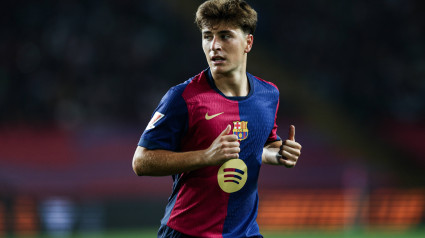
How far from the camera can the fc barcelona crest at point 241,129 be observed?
13.6ft

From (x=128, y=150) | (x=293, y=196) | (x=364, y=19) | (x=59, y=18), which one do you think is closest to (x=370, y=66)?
(x=364, y=19)

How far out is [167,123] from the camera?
3.98 meters

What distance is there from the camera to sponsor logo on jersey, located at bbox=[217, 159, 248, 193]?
160 inches

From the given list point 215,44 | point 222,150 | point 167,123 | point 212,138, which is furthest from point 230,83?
point 222,150

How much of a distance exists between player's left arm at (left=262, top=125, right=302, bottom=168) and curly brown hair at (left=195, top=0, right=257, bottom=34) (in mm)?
828

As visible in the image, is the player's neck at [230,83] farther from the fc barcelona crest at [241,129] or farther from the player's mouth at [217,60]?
the fc barcelona crest at [241,129]

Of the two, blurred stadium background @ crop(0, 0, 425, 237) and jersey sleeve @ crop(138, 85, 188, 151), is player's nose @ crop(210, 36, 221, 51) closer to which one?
jersey sleeve @ crop(138, 85, 188, 151)

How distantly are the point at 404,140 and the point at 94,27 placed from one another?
8648 mm

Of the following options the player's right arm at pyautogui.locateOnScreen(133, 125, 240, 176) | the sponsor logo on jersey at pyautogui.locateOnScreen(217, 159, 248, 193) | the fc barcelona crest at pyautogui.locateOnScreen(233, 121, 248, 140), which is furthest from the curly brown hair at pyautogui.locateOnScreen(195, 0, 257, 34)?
the sponsor logo on jersey at pyautogui.locateOnScreen(217, 159, 248, 193)

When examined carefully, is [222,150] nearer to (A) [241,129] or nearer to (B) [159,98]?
(A) [241,129]

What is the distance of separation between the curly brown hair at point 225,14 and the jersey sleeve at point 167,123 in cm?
52

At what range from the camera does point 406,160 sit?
637 inches

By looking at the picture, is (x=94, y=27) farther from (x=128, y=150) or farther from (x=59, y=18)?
(x=128, y=150)

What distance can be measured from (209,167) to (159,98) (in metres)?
→ 12.2
